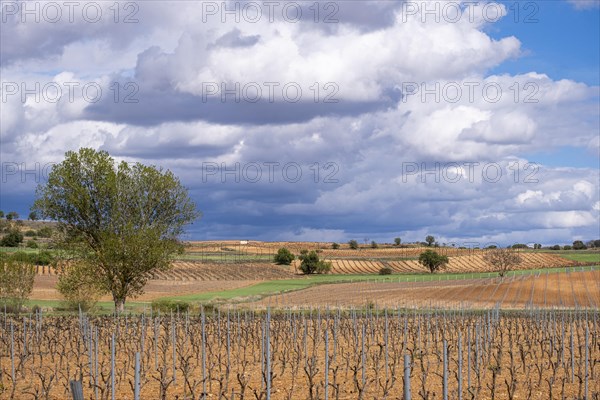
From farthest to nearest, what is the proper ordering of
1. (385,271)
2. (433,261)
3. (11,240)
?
(11,240) < (433,261) < (385,271)

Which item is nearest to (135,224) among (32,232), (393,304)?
(393,304)

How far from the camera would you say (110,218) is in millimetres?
44062

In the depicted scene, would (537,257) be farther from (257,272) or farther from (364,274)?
(257,272)

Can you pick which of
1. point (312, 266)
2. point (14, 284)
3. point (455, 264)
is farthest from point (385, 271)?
point (14, 284)

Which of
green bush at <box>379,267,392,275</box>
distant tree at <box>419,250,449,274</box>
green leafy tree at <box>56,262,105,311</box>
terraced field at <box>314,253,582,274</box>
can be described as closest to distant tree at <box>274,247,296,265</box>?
terraced field at <box>314,253,582,274</box>

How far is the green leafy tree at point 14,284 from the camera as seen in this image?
4459cm

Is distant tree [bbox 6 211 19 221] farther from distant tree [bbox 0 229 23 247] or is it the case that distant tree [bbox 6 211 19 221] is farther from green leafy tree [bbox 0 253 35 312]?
green leafy tree [bbox 0 253 35 312]

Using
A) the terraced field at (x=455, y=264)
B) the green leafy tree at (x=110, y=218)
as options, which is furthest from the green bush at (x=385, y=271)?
the green leafy tree at (x=110, y=218)

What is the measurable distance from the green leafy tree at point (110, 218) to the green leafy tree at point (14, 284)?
268 cm

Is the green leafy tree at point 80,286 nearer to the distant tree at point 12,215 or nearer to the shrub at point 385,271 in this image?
the shrub at point 385,271

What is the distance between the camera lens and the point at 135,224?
44781 millimetres

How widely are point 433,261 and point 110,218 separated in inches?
2872

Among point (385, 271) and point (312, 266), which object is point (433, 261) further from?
point (312, 266)

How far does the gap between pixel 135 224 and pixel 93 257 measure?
288cm
